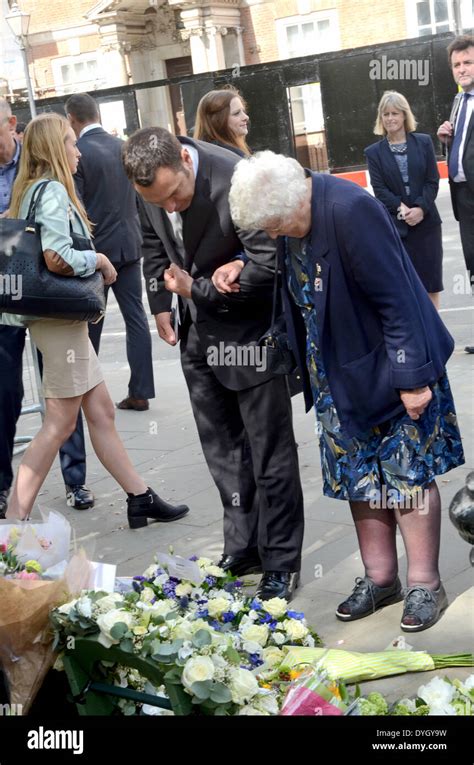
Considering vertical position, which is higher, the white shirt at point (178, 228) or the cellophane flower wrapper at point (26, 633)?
the white shirt at point (178, 228)

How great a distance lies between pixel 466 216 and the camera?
8.26 m

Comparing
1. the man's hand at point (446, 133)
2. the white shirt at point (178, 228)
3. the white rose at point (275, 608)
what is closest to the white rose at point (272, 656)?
the white rose at point (275, 608)

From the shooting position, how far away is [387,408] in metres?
3.76

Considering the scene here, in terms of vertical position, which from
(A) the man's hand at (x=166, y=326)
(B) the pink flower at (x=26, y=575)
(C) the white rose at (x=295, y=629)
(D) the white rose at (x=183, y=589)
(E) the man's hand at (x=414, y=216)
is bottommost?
(C) the white rose at (x=295, y=629)

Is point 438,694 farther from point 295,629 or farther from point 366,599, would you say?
point 366,599

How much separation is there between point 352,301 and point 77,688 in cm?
168

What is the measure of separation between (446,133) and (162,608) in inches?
248

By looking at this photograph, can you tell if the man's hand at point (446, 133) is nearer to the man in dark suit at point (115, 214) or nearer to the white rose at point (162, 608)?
the man in dark suit at point (115, 214)

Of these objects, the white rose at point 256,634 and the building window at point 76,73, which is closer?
the white rose at point 256,634

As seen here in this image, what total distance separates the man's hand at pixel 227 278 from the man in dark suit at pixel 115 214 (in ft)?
11.8

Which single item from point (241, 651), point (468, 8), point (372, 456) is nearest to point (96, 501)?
point (372, 456)

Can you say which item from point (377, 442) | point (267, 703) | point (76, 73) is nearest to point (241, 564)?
point (377, 442)

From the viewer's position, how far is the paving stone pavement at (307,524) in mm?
3902

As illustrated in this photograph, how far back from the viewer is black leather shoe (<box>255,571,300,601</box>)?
4254 mm
